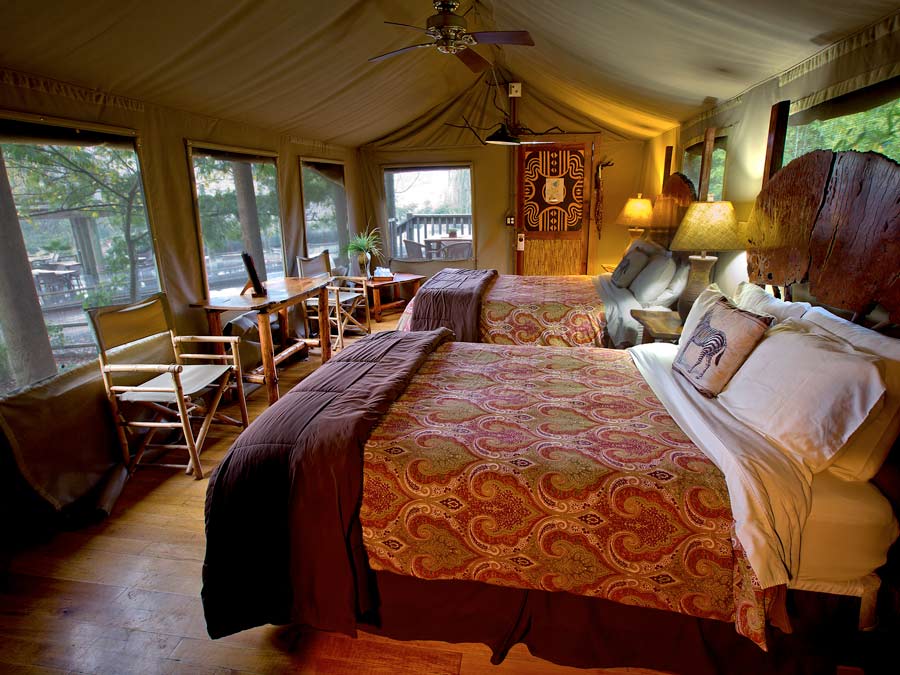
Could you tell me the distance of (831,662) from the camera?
1420 mm

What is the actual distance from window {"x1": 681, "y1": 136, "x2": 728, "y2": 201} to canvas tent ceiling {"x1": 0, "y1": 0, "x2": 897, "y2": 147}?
0.31 meters

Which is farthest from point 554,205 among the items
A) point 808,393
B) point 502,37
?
point 808,393

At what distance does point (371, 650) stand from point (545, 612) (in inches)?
23.8

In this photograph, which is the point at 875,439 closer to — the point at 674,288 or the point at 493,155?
the point at 674,288

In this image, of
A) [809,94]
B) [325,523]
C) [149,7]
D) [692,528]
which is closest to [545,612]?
[692,528]

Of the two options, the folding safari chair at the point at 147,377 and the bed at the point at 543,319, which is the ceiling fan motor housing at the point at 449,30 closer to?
the bed at the point at 543,319

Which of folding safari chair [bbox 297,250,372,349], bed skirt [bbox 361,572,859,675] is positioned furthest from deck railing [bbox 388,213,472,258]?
bed skirt [bbox 361,572,859,675]

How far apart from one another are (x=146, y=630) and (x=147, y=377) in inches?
63.5

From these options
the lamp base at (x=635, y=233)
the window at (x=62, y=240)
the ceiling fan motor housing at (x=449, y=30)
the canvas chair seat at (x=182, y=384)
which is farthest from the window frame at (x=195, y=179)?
the lamp base at (x=635, y=233)

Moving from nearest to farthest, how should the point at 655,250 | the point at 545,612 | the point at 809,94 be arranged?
the point at 545,612
the point at 809,94
the point at 655,250

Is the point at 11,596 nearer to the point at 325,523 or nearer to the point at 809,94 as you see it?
the point at 325,523

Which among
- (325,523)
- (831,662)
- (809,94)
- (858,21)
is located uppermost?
(858,21)

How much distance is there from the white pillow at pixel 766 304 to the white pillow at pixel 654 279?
108cm

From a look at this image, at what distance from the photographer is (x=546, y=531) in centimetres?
144
